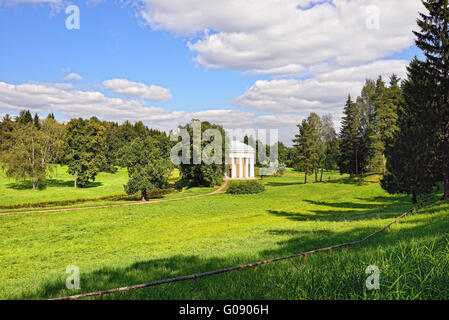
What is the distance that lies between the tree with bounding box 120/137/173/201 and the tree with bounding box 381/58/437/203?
3169 cm

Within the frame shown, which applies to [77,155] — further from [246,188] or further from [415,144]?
[415,144]

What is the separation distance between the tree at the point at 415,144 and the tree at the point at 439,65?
456 mm

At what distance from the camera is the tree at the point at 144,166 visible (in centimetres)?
4228

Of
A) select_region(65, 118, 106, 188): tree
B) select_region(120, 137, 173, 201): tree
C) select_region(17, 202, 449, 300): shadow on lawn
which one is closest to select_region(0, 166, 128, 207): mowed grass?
select_region(65, 118, 106, 188): tree

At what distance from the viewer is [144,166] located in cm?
4394

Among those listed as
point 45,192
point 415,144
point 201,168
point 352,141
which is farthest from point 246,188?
point 45,192

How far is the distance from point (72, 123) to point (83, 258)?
57856 mm

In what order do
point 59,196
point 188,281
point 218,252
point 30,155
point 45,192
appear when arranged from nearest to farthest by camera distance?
point 188,281 < point 218,252 < point 59,196 < point 45,192 < point 30,155

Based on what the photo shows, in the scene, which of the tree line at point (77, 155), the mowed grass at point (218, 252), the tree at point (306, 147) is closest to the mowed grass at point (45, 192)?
the tree line at point (77, 155)

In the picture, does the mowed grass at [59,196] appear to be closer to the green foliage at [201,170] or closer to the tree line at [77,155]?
the tree line at [77,155]

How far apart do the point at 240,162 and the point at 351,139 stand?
29557 millimetres

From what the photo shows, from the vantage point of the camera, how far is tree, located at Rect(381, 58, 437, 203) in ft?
78.4

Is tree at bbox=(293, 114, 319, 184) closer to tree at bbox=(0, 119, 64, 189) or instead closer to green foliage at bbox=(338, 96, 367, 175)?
green foliage at bbox=(338, 96, 367, 175)
